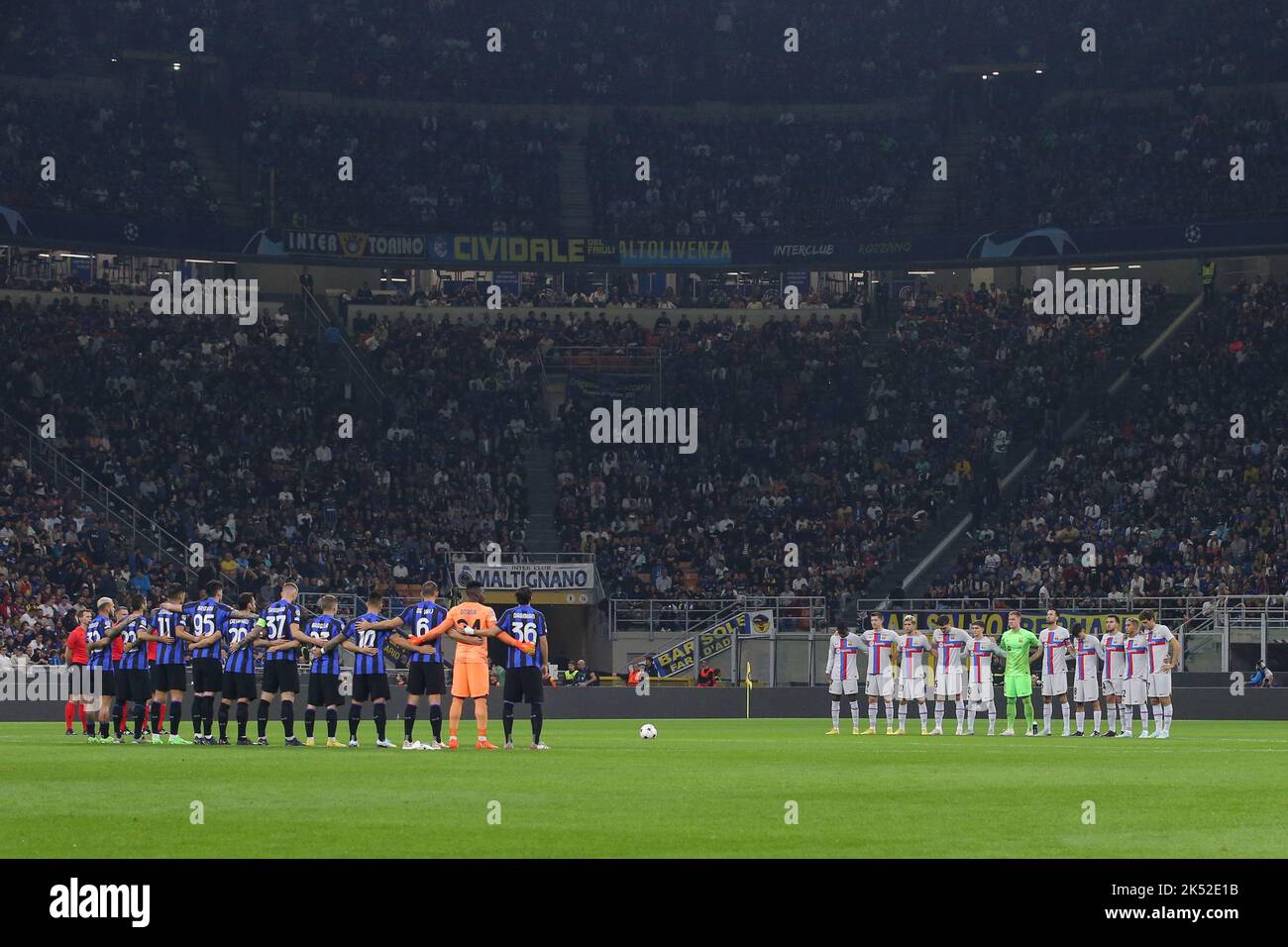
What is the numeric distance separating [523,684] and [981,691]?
1399 centimetres

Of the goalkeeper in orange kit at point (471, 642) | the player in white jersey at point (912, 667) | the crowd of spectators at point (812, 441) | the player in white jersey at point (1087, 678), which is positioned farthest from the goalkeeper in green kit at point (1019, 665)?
the crowd of spectators at point (812, 441)

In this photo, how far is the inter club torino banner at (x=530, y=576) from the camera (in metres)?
55.2

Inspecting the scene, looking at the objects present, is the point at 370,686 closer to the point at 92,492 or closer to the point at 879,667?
the point at 879,667

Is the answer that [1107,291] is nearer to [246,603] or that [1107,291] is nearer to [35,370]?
[35,370]

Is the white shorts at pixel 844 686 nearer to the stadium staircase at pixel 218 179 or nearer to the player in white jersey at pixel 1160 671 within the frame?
the player in white jersey at pixel 1160 671

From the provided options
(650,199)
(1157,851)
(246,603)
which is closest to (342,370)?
(650,199)

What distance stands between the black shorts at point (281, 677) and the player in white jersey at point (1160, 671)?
15.7m

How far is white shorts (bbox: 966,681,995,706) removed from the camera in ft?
126

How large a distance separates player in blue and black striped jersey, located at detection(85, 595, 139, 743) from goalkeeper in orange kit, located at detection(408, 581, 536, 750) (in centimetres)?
488

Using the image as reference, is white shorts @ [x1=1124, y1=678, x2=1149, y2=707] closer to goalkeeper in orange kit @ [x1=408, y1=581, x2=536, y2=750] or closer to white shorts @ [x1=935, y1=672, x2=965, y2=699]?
white shorts @ [x1=935, y1=672, x2=965, y2=699]

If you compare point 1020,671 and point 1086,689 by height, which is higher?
point 1020,671

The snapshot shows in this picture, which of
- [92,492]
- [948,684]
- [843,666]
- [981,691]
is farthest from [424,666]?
[92,492]

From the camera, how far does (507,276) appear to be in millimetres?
72062

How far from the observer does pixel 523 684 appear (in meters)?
27.7
